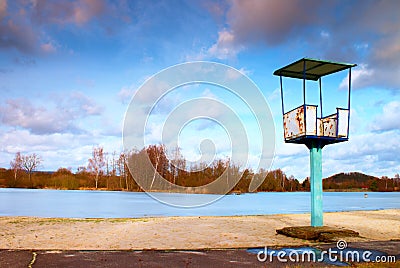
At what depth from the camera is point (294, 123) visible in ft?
43.1

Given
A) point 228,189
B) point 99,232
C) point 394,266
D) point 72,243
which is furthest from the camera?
point 228,189

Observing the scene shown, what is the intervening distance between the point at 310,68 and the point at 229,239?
6.40 metres

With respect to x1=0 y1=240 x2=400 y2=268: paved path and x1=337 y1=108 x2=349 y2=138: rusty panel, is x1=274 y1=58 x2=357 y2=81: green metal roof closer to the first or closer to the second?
x1=337 y1=108 x2=349 y2=138: rusty panel

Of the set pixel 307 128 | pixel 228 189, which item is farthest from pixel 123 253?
pixel 228 189

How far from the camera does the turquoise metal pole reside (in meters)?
13.0

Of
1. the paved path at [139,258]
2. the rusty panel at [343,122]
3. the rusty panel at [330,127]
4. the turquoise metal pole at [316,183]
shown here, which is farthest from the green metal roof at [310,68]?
the paved path at [139,258]

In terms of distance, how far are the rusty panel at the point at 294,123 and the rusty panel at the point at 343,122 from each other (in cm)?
125

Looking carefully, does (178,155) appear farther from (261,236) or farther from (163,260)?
(163,260)

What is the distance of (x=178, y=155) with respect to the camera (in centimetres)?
7362

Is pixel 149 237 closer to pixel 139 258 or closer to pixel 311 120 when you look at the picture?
pixel 139 258

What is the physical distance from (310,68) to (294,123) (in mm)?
2086

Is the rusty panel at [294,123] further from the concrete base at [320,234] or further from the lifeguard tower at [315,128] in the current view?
the concrete base at [320,234]

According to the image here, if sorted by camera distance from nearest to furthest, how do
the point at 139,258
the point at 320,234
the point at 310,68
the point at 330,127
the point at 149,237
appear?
1. the point at 139,258
2. the point at 320,234
3. the point at 330,127
4. the point at 149,237
5. the point at 310,68

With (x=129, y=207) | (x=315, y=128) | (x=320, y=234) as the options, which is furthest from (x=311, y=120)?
(x=129, y=207)
